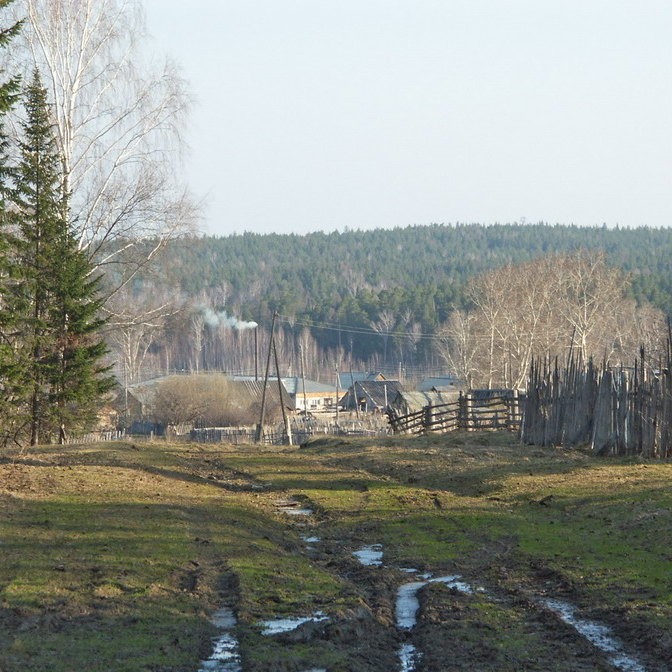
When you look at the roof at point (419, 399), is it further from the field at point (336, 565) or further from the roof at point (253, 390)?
the field at point (336, 565)

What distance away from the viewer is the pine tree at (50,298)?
96.6ft

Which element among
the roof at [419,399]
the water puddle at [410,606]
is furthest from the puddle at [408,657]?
the roof at [419,399]

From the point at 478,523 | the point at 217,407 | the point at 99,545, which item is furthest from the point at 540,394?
the point at 217,407

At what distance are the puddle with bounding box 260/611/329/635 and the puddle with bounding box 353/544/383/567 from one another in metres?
3.09

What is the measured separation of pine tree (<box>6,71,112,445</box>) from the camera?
96.6ft

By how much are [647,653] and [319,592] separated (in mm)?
3203

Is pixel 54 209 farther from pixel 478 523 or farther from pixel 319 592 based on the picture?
pixel 319 592

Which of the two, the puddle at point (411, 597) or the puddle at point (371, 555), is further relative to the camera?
the puddle at point (371, 555)

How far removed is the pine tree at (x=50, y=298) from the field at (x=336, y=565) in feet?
29.7

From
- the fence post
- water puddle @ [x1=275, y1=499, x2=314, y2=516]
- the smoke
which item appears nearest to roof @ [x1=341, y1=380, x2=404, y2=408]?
the smoke

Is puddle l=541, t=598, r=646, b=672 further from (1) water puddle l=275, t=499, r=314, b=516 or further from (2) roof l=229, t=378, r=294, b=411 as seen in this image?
(2) roof l=229, t=378, r=294, b=411

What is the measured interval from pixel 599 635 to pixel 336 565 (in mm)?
3992

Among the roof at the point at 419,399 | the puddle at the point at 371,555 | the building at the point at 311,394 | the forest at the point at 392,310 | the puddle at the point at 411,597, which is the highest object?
the forest at the point at 392,310

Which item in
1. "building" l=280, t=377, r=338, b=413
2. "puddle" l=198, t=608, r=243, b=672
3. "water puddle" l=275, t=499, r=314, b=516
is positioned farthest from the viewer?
"building" l=280, t=377, r=338, b=413
